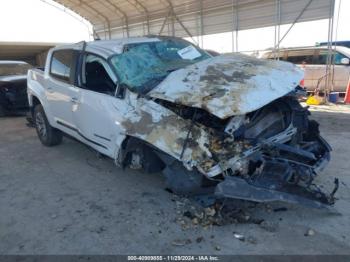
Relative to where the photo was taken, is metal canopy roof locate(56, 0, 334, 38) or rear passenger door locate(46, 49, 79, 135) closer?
rear passenger door locate(46, 49, 79, 135)

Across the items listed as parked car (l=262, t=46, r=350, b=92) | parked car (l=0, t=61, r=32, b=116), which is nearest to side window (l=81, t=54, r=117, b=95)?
parked car (l=0, t=61, r=32, b=116)

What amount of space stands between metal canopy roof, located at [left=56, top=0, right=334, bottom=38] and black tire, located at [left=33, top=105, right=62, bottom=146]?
818cm

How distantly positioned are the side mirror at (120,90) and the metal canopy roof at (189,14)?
843 centimetres

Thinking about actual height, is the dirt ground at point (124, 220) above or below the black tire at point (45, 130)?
below

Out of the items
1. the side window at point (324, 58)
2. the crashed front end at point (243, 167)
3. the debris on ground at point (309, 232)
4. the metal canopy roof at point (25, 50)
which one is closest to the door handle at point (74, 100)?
the crashed front end at point (243, 167)

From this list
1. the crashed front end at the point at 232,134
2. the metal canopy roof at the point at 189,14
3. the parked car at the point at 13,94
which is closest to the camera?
the crashed front end at the point at 232,134

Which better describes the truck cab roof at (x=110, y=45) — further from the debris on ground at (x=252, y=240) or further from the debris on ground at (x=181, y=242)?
the debris on ground at (x=252, y=240)

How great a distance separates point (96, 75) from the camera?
5.08m

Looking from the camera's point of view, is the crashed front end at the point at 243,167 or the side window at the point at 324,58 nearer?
the crashed front end at the point at 243,167

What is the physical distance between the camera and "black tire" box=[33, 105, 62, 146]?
6449 mm

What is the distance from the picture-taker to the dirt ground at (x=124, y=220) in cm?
319

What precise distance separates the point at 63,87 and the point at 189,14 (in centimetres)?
960

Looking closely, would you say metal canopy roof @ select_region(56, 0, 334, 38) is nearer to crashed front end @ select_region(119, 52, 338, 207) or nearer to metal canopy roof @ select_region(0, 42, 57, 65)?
metal canopy roof @ select_region(0, 42, 57, 65)

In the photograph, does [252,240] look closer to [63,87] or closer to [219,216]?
[219,216]
